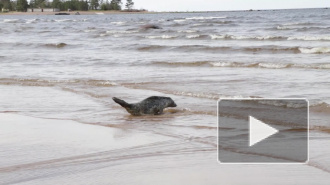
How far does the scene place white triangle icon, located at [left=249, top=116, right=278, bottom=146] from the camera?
5848 millimetres

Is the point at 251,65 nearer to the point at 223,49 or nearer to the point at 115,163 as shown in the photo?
the point at 223,49

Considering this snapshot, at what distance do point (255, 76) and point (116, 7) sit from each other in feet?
496

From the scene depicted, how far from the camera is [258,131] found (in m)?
6.37

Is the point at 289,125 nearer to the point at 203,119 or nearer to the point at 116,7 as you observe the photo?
the point at 203,119

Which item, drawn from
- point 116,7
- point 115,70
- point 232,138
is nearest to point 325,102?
point 232,138

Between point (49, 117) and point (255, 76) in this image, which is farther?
point (255, 76)

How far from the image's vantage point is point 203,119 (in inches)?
284

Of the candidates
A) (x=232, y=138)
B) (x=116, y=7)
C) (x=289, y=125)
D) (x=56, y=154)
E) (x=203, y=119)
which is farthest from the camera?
(x=116, y=7)

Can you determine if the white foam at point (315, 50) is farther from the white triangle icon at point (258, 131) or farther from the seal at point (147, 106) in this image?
the white triangle icon at point (258, 131)
